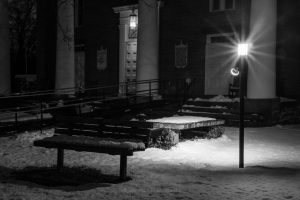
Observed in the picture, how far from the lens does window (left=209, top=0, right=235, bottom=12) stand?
21.3 metres

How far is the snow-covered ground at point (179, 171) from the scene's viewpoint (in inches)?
275

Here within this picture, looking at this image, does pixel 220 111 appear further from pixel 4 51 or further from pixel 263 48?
pixel 4 51

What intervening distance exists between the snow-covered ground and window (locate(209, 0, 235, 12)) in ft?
31.1

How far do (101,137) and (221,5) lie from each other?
37.5 feet

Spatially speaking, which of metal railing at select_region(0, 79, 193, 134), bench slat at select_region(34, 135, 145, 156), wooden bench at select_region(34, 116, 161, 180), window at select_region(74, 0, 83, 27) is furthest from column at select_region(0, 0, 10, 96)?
bench slat at select_region(34, 135, 145, 156)

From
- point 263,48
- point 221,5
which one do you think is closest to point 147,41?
point 221,5

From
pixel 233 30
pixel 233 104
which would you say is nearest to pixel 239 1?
pixel 233 30

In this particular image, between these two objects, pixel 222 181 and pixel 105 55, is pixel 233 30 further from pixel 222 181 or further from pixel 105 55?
pixel 222 181

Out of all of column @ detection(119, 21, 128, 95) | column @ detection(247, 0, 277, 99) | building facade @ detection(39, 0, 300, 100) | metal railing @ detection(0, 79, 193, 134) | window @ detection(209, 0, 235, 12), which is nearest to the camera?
column @ detection(247, 0, 277, 99)

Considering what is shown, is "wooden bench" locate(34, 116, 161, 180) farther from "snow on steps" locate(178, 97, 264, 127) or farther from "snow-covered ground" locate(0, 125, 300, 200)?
"snow on steps" locate(178, 97, 264, 127)

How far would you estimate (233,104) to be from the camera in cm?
1786

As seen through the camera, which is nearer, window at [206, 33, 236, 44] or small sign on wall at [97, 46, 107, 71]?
window at [206, 33, 236, 44]

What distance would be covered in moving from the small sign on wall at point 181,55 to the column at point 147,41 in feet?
7.50

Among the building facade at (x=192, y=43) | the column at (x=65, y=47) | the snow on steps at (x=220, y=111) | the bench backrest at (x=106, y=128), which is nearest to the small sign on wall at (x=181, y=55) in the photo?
the building facade at (x=192, y=43)
